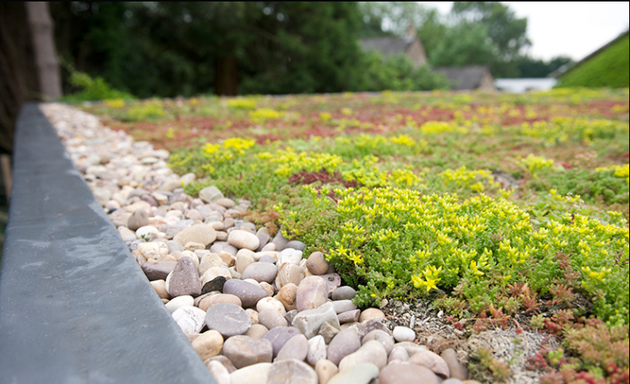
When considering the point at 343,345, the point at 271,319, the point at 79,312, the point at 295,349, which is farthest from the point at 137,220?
the point at 343,345

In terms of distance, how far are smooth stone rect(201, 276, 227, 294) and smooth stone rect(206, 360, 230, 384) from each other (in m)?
0.58

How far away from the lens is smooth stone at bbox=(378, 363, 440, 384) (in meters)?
1.40

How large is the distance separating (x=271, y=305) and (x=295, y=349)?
1.27ft

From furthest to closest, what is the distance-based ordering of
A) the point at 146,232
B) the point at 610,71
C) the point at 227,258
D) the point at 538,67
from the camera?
the point at 538,67
the point at 610,71
the point at 146,232
the point at 227,258

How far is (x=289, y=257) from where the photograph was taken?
7.64 feet

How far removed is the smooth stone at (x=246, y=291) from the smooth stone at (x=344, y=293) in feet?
1.15

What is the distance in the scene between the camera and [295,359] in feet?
4.94

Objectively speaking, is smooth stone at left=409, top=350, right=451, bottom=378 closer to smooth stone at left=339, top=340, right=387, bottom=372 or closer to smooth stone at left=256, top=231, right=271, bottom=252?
smooth stone at left=339, top=340, right=387, bottom=372

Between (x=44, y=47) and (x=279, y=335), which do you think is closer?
(x=279, y=335)

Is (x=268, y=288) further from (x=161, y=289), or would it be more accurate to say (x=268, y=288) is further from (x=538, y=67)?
(x=538, y=67)

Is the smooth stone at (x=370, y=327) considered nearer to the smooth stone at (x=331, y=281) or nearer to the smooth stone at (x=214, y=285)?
the smooth stone at (x=331, y=281)

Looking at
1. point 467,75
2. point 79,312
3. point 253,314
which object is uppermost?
point 467,75

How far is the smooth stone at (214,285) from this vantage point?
2.04 metres

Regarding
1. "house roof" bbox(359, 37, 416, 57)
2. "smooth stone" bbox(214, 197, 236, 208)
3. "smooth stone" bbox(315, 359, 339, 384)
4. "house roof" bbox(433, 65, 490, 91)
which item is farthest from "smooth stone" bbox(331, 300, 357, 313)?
"house roof" bbox(433, 65, 490, 91)
